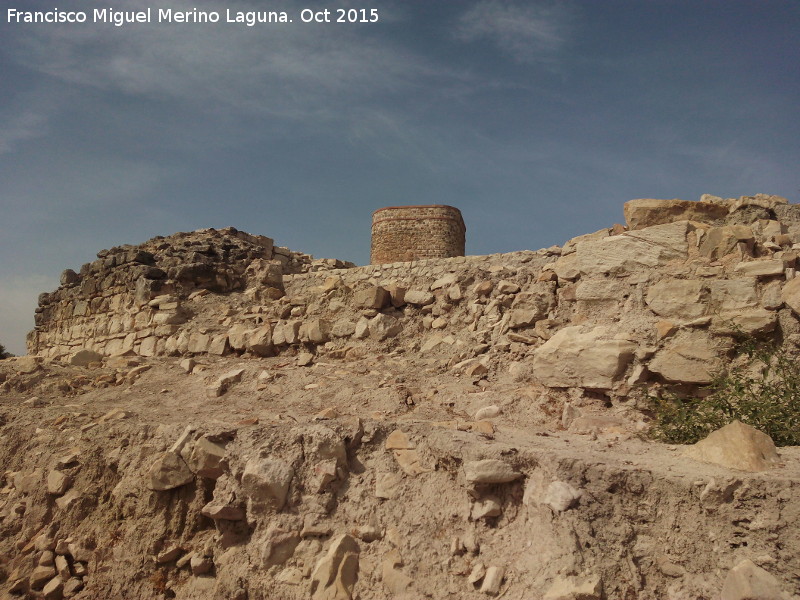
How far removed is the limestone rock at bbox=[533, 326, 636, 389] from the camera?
13.7ft

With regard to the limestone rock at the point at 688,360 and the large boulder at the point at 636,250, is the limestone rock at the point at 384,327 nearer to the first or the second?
the large boulder at the point at 636,250

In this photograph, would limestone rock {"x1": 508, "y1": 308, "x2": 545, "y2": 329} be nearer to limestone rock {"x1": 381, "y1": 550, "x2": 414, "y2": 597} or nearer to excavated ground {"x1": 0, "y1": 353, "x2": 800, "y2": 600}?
excavated ground {"x1": 0, "y1": 353, "x2": 800, "y2": 600}

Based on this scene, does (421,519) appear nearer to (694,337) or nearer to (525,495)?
(525,495)

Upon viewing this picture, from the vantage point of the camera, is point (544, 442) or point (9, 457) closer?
point (544, 442)

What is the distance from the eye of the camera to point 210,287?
8.12 m

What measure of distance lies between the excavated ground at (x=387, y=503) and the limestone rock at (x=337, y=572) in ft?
0.03

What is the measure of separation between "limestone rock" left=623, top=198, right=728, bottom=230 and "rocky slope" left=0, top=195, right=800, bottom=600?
2 cm

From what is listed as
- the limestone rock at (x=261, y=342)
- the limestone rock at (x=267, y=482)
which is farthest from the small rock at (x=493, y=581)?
the limestone rock at (x=261, y=342)

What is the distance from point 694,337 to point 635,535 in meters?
1.85

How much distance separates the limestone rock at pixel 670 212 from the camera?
4.78 meters

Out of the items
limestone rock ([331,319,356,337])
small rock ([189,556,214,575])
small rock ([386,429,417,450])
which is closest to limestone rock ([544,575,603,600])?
small rock ([386,429,417,450])

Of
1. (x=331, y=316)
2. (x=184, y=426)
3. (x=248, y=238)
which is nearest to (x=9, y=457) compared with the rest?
(x=184, y=426)

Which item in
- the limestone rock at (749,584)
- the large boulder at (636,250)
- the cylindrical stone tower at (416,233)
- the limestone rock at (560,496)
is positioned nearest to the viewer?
the limestone rock at (749,584)

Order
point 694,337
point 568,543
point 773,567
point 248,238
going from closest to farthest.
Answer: point 773,567
point 568,543
point 694,337
point 248,238
